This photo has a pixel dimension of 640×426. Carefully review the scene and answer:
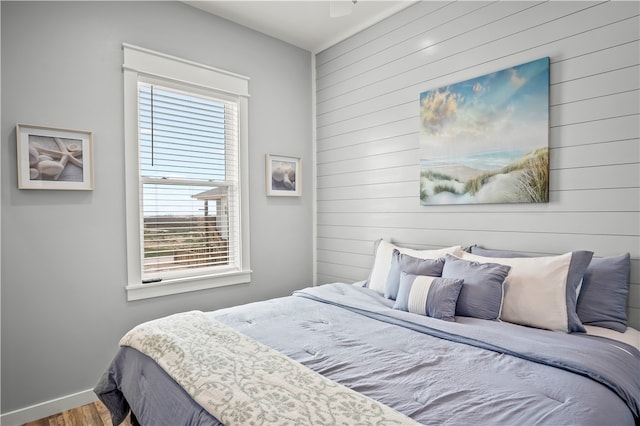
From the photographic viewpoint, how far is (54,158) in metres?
2.30

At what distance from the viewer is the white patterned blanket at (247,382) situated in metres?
1.09

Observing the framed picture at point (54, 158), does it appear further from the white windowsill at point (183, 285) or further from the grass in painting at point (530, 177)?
the grass in painting at point (530, 177)

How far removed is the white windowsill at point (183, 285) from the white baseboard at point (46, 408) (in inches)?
26.3

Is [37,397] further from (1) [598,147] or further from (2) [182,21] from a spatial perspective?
(1) [598,147]

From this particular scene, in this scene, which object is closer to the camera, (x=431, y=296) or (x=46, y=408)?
(x=431, y=296)

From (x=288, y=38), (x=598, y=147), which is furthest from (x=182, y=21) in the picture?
(x=598, y=147)

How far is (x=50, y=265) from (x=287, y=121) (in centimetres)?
222

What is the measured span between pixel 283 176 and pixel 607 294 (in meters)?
2.56

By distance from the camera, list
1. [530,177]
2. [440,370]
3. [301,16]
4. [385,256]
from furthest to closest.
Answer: [301,16] → [385,256] → [530,177] → [440,370]

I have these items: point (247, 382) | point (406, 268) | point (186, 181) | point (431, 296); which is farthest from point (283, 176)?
point (247, 382)

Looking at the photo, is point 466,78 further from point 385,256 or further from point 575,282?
point 575,282

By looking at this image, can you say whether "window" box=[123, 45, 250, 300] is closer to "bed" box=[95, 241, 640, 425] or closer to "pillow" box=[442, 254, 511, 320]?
"bed" box=[95, 241, 640, 425]

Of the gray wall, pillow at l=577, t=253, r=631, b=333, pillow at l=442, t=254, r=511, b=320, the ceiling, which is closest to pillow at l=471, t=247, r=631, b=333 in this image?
pillow at l=577, t=253, r=631, b=333

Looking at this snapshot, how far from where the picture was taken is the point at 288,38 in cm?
349
